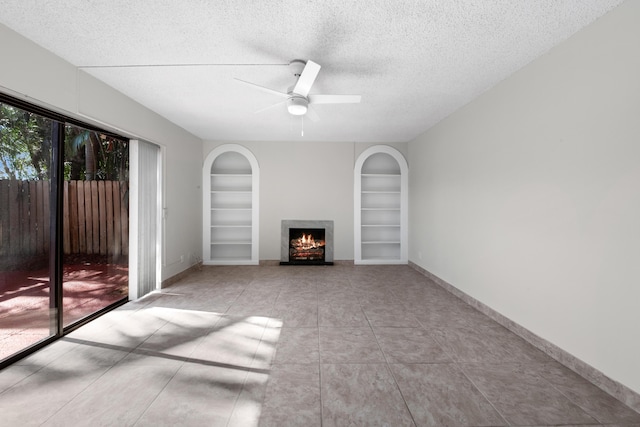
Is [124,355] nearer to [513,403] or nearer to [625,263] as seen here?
[513,403]

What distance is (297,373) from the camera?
6.94 ft

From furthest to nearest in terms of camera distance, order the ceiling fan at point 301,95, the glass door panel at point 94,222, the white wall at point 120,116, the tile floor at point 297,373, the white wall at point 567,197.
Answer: the glass door panel at point 94,222 → the ceiling fan at point 301,95 → the white wall at point 120,116 → the white wall at point 567,197 → the tile floor at point 297,373

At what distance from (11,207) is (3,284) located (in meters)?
0.65

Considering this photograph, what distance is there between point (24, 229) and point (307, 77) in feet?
9.32

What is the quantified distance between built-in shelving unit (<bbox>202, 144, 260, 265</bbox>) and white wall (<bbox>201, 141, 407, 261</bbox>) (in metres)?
0.30

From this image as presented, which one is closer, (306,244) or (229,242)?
(229,242)

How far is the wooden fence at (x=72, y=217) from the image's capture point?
2.30m

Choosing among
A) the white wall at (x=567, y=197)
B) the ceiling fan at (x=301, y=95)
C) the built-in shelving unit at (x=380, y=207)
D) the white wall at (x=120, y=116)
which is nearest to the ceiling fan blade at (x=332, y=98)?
the ceiling fan at (x=301, y=95)

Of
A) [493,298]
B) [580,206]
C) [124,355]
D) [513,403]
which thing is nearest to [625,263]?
[580,206]

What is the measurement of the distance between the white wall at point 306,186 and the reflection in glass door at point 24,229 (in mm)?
3618

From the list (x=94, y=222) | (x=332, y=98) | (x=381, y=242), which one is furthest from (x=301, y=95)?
(x=381, y=242)

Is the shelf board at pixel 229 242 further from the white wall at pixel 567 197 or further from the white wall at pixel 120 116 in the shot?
the white wall at pixel 567 197

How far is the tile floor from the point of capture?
1.70m

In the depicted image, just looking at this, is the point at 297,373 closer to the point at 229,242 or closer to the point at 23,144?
the point at 23,144
